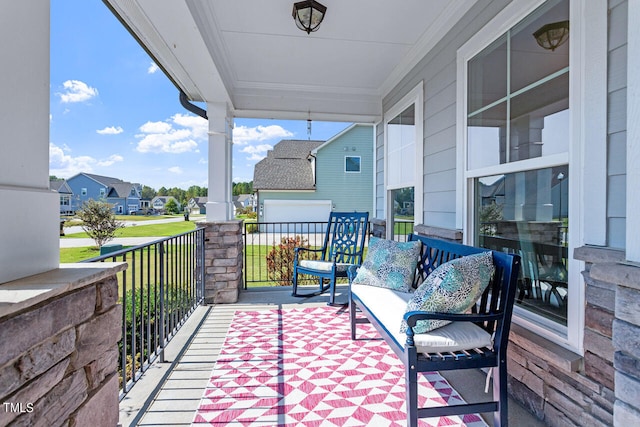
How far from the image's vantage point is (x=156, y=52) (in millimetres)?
3072

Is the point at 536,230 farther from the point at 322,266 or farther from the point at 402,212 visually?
the point at 322,266

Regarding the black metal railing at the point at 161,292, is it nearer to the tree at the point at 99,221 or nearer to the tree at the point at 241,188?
the tree at the point at 99,221

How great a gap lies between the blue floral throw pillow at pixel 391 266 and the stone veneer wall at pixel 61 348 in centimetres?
183

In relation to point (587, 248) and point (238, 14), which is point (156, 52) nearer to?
point (238, 14)

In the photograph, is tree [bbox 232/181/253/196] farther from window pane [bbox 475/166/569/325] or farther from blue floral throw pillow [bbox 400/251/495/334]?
blue floral throw pillow [bbox 400/251/495/334]

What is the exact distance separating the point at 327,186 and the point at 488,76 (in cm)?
1121

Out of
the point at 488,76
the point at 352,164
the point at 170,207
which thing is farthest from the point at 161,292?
the point at 352,164

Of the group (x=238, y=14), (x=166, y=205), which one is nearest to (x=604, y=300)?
(x=238, y=14)

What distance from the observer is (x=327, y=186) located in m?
Answer: 13.6

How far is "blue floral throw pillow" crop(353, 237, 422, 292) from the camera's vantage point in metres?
2.56

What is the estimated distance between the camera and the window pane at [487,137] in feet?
7.45

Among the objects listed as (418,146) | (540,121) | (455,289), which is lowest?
(455,289)

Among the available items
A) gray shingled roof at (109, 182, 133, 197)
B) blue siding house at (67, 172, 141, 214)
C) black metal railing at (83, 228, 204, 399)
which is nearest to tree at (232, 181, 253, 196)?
blue siding house at (67, 172, 141, 214)

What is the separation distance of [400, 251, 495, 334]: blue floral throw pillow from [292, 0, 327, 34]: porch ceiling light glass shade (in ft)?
7.05
